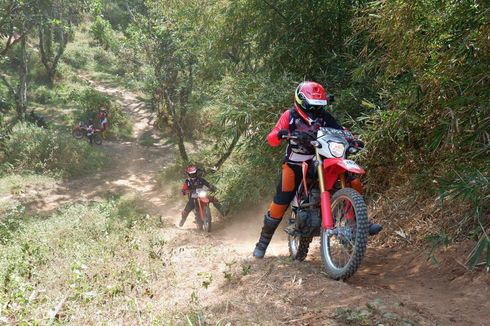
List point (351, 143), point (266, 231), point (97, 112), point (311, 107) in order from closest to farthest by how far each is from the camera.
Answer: point (351, 143)
point (311, 107)
point (266, 231)
point (97, 112)

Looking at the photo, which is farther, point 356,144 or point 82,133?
point 82,133

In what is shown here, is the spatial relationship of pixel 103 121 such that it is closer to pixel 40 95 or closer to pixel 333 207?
pixel 40 95

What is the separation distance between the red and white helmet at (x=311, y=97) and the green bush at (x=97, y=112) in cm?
1860

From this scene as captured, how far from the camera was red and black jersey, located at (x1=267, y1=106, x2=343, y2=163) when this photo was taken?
478 centimetres

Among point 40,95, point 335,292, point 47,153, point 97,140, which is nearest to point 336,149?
point 335,292

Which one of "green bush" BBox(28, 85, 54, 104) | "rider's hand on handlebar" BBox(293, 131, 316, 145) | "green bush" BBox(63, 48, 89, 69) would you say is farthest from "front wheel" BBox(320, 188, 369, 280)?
"green bush" BBox(63, 48, 89, 69)

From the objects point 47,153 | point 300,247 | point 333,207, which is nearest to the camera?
point 333,207

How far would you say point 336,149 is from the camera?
4.26m

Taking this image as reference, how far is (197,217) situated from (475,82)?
7.10 m

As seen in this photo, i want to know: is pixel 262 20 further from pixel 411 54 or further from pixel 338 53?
pixel 411 54

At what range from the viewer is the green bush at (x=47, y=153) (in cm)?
1638

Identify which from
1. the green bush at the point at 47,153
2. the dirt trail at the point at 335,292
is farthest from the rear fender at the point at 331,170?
the green bush at the point at 47,153

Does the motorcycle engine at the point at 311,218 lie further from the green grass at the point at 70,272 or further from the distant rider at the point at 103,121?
the distant rider at the point at 103,121

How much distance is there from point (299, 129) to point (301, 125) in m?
0.05
